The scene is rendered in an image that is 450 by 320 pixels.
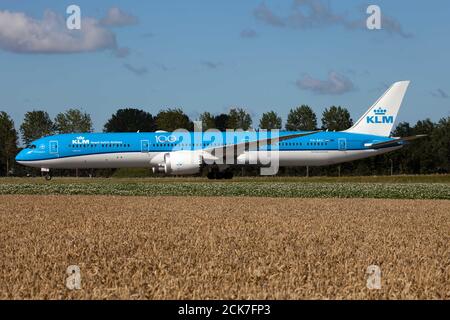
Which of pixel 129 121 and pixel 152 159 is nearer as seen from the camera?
pixel 152 159

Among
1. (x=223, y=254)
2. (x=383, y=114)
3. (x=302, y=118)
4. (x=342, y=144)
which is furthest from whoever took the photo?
(x=302, y=118)

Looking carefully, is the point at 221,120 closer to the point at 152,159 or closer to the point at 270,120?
the point at 270,120

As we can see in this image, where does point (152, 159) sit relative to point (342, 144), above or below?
below

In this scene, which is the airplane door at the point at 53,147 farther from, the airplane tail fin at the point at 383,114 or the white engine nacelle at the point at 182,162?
the airplane tail fin at the point at 383,114

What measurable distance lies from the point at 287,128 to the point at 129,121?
3712cm

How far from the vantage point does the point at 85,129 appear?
128625 millimetres

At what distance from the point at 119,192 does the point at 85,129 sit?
8854cm

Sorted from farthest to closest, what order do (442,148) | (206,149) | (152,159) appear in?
(442,148) < (152,159) < (206,149)

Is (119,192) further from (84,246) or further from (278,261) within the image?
(278,261)

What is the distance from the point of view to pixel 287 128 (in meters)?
125

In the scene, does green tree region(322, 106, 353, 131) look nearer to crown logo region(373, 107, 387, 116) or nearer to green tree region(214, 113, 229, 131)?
green tree region(214, 113, 229, 131)

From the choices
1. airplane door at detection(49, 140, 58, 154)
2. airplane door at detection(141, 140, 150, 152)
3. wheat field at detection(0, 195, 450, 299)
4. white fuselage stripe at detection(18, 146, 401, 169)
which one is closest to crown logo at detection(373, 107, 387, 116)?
white fuselage stripe at detection(18, 146, 401, 169)

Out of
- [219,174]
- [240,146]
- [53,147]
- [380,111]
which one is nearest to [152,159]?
[219,174]
